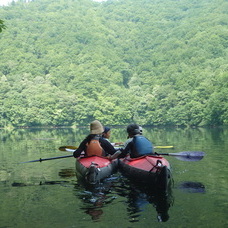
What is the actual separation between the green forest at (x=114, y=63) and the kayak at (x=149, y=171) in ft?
183

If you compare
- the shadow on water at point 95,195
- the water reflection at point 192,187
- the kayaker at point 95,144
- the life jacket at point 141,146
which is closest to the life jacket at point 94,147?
the kayaker at point 95,144

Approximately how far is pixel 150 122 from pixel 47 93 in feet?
99.6

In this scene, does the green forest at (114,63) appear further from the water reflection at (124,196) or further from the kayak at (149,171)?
A: the water reflection at (124,196)

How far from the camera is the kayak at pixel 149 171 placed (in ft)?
29.4

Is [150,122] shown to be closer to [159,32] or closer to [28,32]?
[159,32]

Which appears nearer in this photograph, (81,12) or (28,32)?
(28,32)

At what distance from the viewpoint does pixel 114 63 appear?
128 m

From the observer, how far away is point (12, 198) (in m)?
8.85

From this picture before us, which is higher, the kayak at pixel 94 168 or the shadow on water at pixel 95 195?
the kayak at pixel 94 168

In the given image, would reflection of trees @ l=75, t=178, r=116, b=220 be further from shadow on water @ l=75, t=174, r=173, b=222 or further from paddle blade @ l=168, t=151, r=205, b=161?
paddle blade @ l=168, t=151, r=205, b=161

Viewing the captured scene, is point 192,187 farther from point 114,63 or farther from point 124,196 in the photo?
point 114,63

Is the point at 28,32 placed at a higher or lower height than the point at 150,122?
higher

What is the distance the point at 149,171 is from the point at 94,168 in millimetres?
1634

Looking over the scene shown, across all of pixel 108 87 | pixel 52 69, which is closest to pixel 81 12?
pixel 52 69
